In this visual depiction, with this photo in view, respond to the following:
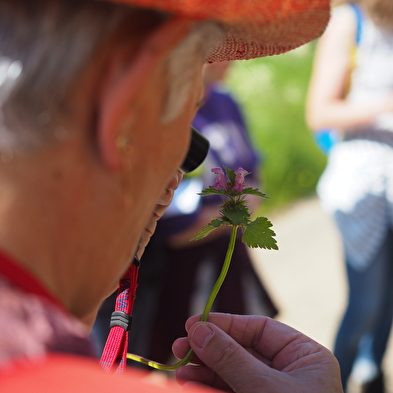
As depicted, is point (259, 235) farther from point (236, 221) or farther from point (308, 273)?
point (308, 273)

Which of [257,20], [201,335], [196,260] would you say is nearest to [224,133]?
[196,260]

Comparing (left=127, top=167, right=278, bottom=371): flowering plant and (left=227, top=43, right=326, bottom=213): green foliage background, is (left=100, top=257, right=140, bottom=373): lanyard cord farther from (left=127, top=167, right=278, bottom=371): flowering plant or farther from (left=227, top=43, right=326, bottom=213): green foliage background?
(left=227, top=43, right=326, bottom=213): green foliage background

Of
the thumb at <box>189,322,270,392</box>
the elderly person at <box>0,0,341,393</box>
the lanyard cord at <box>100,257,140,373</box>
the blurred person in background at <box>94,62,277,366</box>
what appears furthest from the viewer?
the blurred person in background at <box>94,62,277,366</box>

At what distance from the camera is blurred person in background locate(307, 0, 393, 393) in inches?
104

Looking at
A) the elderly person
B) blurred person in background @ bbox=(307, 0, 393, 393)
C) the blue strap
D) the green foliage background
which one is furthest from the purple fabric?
the green foliage background

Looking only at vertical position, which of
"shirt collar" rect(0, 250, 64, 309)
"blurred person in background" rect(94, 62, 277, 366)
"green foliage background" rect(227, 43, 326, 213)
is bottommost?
"shirt collar" rect(0, 250, 64, 309)

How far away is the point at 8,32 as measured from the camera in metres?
0.73

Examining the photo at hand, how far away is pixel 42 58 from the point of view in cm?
71

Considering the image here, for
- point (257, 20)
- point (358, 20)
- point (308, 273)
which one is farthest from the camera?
point (308, 273)

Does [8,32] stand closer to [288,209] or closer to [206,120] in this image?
[206,120]

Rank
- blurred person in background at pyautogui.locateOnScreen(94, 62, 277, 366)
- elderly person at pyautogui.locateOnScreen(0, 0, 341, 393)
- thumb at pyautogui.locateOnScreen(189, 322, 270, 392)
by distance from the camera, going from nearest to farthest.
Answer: elderly person at pyautogui.locateOnScreen(0, 0, 341, 393)
thumb at pyautogui.locateOnScreen(189, 322, 270, 392)
blurred person in background at pyautogui.locateOnScreen(94, 62, 277, 366)

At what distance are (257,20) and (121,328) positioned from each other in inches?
26.0

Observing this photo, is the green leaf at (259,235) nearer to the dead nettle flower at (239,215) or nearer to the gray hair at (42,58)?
the dead nettle flower at (239,215)

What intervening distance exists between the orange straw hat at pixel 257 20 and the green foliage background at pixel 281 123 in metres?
4.52
